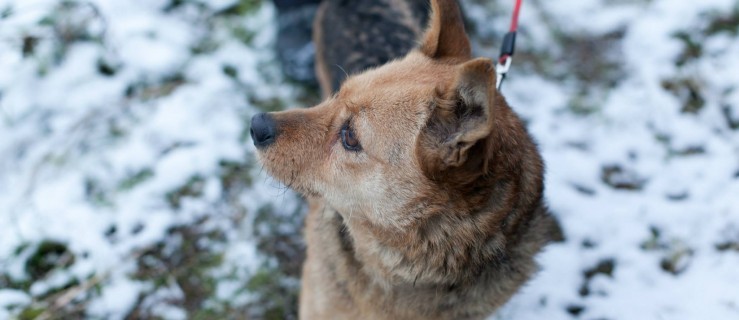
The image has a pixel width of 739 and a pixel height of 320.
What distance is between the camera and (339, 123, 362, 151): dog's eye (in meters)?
2.22

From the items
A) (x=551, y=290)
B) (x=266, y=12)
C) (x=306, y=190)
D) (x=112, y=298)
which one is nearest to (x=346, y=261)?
(x=306, y=190)

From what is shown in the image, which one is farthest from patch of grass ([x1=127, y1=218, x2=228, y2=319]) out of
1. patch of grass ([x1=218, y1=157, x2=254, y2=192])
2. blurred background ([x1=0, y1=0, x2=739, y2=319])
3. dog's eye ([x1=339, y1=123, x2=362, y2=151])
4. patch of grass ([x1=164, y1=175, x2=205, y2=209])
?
dog's eye ([x1=339, y1=123, x2=362, y2=151])

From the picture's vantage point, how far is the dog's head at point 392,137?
6.42 ft

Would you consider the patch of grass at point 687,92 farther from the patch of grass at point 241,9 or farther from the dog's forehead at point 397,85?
the patch of grass at point 241,9

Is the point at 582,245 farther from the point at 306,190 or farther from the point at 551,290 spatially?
the point at 306,190

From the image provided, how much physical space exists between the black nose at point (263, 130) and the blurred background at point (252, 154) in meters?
0.47

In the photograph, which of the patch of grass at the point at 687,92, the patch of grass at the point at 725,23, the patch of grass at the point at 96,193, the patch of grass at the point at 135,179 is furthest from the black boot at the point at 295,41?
the patch of grass at the point at 725,23

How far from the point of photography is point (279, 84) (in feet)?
14.5

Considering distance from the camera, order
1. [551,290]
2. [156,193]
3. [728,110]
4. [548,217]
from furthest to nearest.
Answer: [728,110]
[156,193]
[551,290]
[548,217]

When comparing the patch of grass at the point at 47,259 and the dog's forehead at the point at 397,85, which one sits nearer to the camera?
the dog's forehead at the point at 397,85

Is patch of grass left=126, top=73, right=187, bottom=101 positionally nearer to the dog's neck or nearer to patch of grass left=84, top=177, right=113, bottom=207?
patch of grass left=84, top=177, right=113, bottom=207

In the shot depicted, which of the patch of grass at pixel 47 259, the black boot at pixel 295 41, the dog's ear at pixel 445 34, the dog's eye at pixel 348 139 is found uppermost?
the dog's ear at pixel 445 34

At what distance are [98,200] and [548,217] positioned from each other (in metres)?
2.89

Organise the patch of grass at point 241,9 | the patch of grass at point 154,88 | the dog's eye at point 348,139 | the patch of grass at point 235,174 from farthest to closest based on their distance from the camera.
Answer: the patch of grass at point 241,9
the patch of grass at point 154,88
the patch of grass at point 235,174
the dog's eye at point 348,139
